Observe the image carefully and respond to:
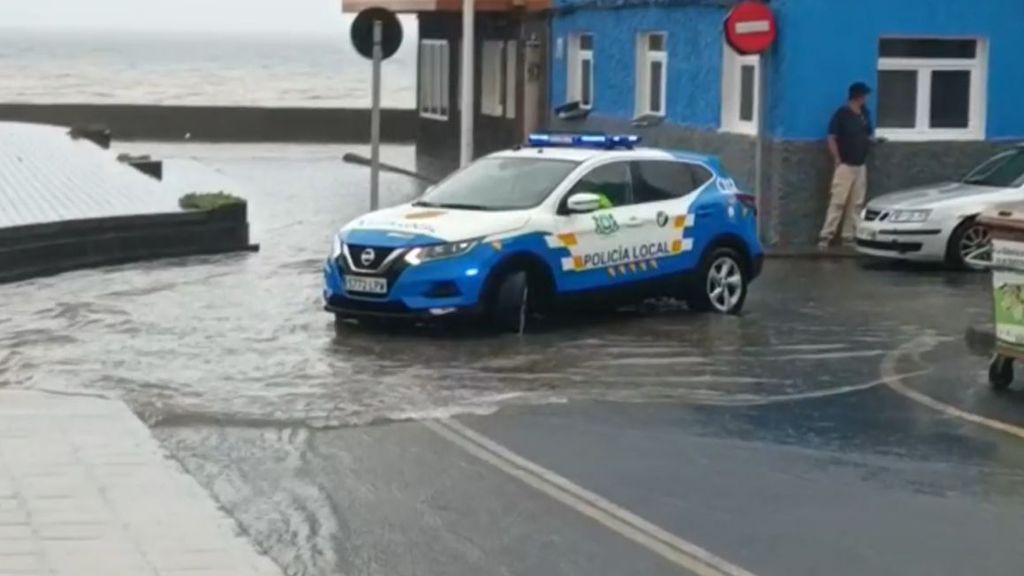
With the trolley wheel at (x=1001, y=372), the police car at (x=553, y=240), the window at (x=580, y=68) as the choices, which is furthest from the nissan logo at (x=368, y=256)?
the window at (x=580, y=68)

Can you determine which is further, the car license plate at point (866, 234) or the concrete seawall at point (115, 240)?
the car license plate at point (866, 234)

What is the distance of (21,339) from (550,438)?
5.46 m

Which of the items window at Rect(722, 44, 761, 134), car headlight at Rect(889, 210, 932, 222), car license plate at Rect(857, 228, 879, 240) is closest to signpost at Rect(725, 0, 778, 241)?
window at Rect(722, 44, 761, 134)

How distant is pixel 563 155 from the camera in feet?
59.1

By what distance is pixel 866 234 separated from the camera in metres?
22.7

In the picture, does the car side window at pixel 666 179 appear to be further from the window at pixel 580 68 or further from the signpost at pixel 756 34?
the window at pixel 580 68

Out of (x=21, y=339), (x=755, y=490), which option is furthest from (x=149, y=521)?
(x=21, y=339)

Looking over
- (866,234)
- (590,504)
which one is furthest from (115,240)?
(590,504)

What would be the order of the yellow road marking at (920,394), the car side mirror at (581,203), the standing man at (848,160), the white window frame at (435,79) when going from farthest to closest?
the white window frame at (435,79)
the standing man at (848,160)
the car side mirror at (581,203)
the yellow road marking at (920,394)

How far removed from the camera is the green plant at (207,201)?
23.3m

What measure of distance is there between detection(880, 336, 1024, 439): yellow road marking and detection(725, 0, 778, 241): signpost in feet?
23.8

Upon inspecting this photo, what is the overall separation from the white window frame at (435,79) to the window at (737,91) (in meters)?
13.7

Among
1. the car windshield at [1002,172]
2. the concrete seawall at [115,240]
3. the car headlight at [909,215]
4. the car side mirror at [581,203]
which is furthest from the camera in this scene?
the car windshield at [1002,172]

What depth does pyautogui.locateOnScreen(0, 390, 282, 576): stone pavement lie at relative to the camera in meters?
8.82
